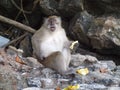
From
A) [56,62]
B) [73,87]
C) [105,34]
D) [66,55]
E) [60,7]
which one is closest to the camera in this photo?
[73,87]

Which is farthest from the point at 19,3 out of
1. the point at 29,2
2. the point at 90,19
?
the point at 90,19

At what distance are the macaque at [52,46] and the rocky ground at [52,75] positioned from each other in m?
0.15

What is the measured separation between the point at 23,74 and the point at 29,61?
3.45ft

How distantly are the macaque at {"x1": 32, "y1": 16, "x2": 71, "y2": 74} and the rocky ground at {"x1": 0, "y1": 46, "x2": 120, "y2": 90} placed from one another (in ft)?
0.49

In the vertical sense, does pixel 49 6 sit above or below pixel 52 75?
above

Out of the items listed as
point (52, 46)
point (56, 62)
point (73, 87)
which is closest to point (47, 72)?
point (56, 62)

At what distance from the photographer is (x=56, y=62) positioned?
24.2ft

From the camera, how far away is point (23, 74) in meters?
6.77

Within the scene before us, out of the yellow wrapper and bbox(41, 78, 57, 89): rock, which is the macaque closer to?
the yellow wrapper

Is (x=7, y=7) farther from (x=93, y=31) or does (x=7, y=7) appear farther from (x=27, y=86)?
(x=27, y=86)

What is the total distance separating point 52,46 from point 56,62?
2.11 feet

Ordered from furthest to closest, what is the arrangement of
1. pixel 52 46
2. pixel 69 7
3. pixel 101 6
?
pixel 69 7 < pixel 101 6 < pixel 52 46

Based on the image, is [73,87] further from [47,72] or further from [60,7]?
[60,7]

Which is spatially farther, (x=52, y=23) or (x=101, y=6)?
(x=101, y=6)
